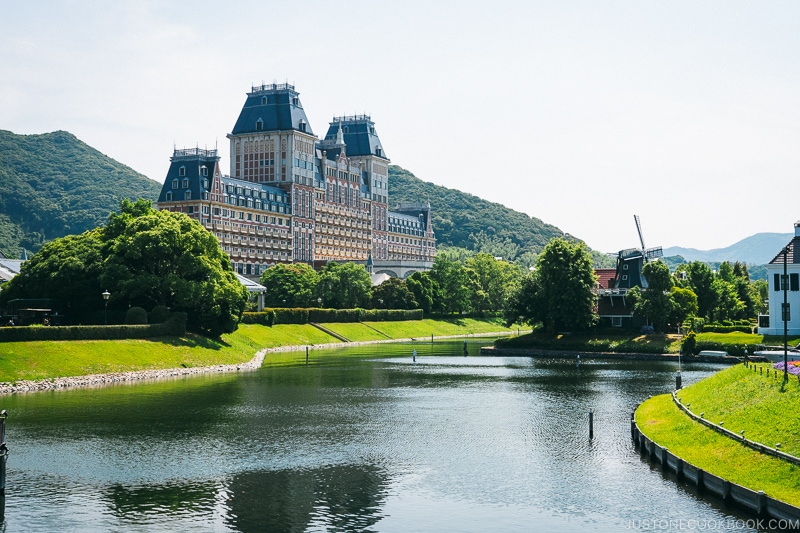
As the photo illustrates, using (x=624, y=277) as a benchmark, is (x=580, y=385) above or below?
below

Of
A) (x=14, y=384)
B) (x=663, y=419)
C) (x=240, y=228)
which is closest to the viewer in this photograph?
(x=663, y=419)

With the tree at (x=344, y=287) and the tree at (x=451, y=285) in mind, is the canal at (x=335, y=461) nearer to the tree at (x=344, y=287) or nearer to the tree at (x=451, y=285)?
the tree at (x=344, y=287)

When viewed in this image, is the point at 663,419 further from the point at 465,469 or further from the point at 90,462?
the point at 90,462

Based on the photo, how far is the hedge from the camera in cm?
7544

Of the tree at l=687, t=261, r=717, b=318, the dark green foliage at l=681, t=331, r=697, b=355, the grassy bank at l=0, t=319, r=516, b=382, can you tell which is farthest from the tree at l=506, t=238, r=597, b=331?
the grassy bank at l=0, t=319, r=516, b=382

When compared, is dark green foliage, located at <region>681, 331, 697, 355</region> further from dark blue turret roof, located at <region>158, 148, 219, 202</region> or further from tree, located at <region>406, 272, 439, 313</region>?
dark blue turret roof, located at <region>158, 148, 219, 202</region>

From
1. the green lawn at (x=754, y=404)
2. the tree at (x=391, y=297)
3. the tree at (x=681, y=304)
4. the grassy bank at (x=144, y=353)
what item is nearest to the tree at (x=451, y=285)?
the tree at (x=391, y=297)

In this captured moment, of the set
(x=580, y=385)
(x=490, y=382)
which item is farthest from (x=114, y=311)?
(x=580, y=385)

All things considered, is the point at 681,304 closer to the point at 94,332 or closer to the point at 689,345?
the point at 689,345

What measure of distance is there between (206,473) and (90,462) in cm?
656

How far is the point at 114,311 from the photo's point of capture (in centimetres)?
9838

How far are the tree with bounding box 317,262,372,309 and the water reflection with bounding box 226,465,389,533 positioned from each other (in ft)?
416

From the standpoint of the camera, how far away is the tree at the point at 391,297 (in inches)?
7072

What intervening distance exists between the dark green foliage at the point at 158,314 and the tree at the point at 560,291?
53.5 metres
